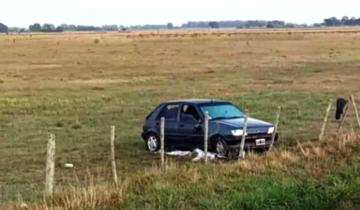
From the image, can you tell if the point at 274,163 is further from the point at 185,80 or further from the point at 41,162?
the point at 185,80

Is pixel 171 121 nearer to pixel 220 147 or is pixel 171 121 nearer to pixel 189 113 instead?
pixel 189 113

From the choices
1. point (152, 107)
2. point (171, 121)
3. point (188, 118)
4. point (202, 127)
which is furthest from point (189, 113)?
point (152, 107)

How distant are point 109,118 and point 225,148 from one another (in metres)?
10.4

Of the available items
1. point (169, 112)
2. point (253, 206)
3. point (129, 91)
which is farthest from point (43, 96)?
point (253, 206)

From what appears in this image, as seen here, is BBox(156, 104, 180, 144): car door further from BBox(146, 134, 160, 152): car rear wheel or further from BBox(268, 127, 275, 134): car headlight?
BBox(268, 127, 275, 134): car headlight

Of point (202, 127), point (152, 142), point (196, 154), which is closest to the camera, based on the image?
point (196, 154)

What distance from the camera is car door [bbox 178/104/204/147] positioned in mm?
21062

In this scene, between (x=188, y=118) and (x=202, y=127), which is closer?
(x=202, y=127)

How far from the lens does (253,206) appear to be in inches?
391

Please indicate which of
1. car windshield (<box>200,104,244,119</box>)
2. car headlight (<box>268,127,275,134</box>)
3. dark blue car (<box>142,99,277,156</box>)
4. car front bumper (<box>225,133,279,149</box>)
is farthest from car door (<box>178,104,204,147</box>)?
car headlight (<box>268,127,275,134</box>)

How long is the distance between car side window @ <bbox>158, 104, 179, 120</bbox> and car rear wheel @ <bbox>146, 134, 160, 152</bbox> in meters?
0.61

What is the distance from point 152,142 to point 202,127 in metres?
1.86

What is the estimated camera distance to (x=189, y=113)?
71.3 ft

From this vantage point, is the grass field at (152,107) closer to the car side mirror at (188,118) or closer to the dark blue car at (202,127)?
the dark blue car at (202,127)
